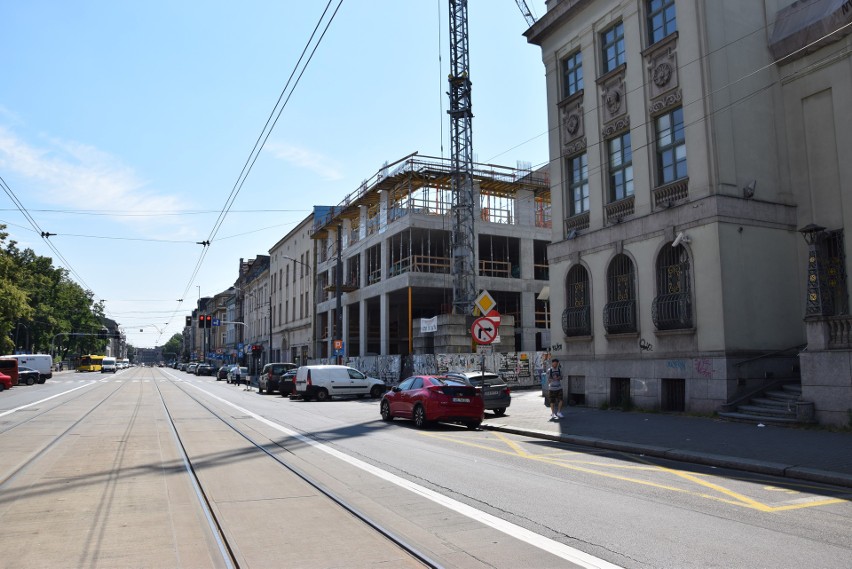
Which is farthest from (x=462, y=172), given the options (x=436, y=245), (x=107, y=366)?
(x=107, y=366)

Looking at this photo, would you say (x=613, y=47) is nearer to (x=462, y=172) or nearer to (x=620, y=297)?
(x=620, y=297)

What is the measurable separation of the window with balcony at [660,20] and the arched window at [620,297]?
6455 mm

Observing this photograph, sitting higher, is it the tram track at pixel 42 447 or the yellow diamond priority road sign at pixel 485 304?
the yellow diamond priority road sign at pixel 485 304

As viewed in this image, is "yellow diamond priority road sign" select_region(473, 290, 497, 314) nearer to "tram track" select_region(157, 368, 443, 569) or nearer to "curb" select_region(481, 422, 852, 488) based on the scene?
"curb" select_region(481, 422, 852, 488)

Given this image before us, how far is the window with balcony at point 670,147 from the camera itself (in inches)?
726

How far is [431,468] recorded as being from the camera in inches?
401

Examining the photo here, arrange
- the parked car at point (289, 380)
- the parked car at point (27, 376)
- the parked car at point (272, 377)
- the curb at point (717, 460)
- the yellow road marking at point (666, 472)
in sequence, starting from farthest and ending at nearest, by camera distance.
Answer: the parked car at point (27, 376) < the parked car at point (272, 377) < the parked car at point (289, 380) < the curb at point (717, 460) < the yellow road marking at point (666, 472)

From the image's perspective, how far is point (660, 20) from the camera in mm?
19328

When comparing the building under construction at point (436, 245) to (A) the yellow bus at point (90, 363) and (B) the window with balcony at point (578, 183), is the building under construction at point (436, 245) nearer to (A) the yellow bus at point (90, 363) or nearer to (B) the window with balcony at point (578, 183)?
(B) the window with balcony at point (578, 183)

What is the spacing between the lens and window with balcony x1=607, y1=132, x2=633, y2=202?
66.6 feet

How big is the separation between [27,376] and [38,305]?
30.7m

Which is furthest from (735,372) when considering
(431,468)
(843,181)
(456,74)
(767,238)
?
(456,74)

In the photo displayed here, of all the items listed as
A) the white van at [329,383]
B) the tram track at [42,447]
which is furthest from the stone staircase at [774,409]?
the white van at [329,383]

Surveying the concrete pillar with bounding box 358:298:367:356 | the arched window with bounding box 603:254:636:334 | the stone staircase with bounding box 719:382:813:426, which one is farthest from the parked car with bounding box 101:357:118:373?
the stone staircase with bounding box 719:382:813:426
